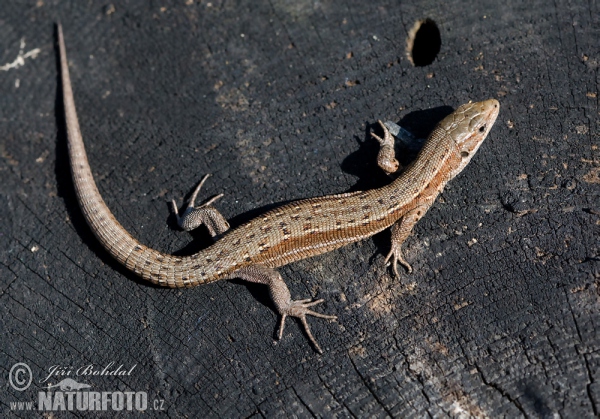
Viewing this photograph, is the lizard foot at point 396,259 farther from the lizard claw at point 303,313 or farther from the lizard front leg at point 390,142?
the lizard front leg at point 390,142

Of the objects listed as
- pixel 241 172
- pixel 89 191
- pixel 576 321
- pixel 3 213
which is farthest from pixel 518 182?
pixel 3 213

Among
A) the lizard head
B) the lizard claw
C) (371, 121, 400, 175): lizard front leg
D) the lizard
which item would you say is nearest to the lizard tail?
the lizard

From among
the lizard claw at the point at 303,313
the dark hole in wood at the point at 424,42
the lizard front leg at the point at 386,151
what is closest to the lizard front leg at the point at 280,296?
the lizard claw at the point at 303,313

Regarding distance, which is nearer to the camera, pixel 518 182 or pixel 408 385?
pixel 408 385

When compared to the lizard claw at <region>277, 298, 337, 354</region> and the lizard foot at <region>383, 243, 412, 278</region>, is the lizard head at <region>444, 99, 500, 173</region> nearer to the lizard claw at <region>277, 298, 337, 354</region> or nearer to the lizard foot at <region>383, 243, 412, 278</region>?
the lizard foot at <region>383, 243, 412, 278</region>

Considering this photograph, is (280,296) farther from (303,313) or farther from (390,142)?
(390,142)

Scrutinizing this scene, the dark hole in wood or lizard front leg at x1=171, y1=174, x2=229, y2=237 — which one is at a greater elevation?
the dark hole in wood

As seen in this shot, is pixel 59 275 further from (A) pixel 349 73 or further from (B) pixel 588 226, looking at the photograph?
(B) pixel 588 226
